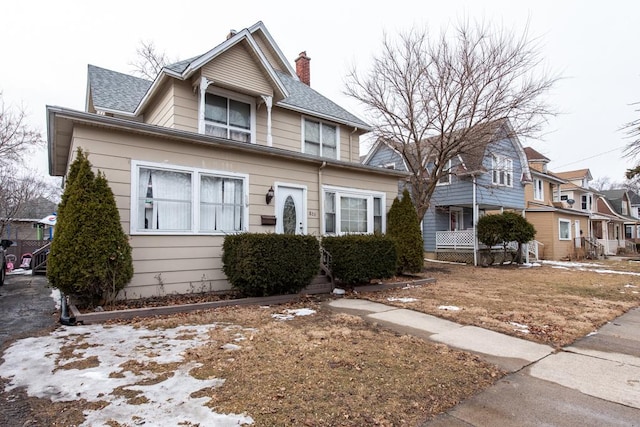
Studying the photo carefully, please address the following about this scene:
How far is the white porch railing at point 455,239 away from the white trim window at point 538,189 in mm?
9092

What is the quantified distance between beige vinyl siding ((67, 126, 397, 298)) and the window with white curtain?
338cm

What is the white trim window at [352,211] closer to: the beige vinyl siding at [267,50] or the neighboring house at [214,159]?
the neighboring house at [214,159]

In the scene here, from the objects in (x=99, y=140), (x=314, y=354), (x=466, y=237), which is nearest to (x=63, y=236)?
(x=99, y=140)

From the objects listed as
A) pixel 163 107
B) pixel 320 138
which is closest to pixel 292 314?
pixel 163 107

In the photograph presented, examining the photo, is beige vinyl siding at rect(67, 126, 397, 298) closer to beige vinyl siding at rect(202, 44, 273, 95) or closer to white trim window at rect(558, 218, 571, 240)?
beige vinyl siding at rect(202, 44, 273, 95)

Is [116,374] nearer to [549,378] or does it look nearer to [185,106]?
[549,378]

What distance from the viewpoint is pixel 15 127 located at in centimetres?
1811

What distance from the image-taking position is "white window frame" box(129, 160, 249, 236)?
679 cm

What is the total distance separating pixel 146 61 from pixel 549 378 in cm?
2490

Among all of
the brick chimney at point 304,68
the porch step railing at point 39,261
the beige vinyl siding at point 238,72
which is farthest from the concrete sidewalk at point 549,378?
the porch step railing at point 39,261

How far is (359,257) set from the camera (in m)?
8.39

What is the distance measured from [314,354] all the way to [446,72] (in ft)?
41.9

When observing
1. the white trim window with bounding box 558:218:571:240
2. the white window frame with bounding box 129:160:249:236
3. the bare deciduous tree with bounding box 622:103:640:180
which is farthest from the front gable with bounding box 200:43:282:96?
the white trim window with bounding box 558:218:571:240

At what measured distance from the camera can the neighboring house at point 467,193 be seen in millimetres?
17969
